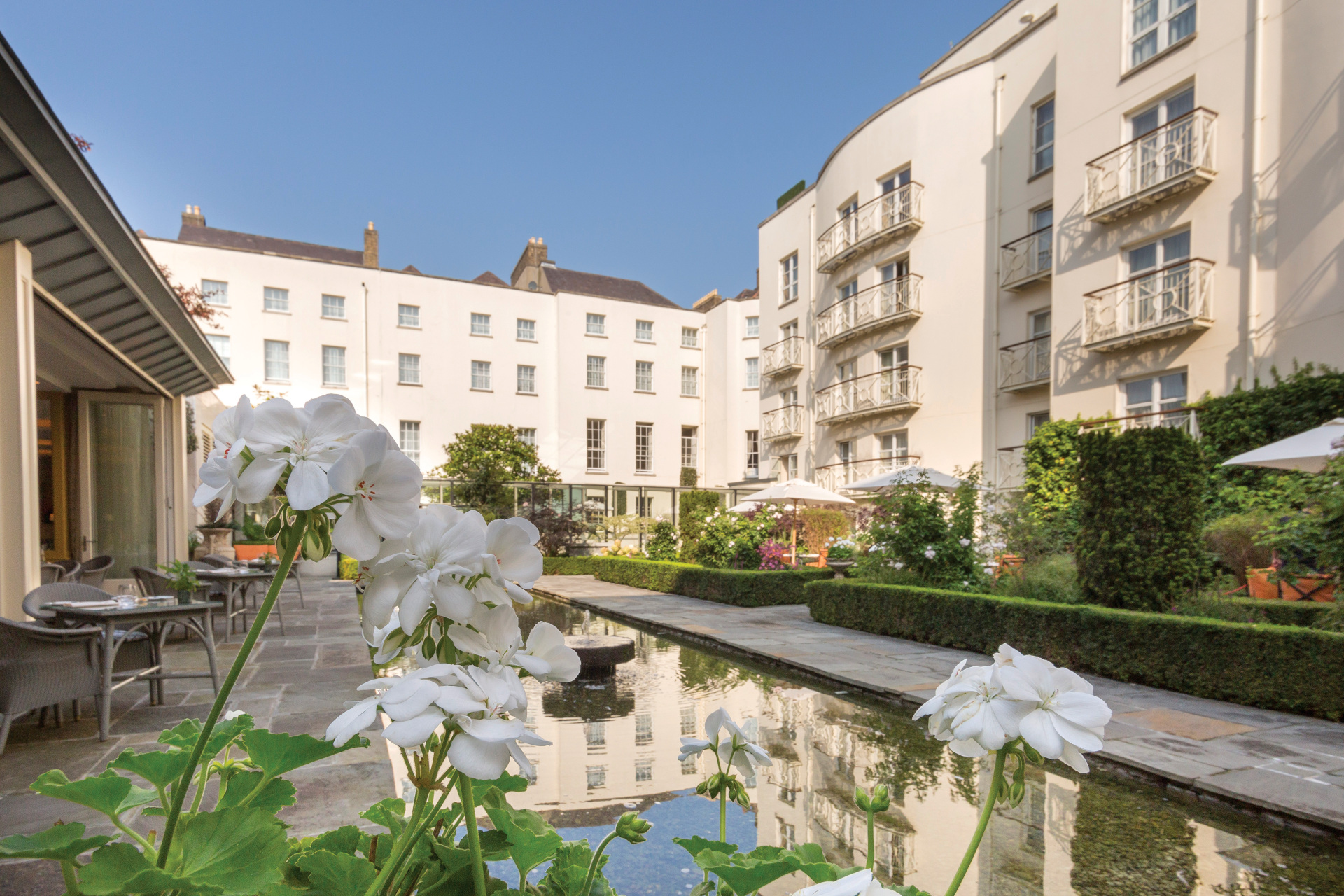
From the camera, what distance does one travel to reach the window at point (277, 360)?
2423 cm

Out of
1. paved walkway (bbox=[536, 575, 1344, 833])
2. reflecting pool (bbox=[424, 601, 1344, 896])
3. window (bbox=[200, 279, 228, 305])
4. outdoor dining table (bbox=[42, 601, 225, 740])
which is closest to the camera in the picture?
reflecting pool (bbox=[424, 601, 1344, 896])

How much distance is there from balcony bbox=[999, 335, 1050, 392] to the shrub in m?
8.42

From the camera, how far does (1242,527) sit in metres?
8.78


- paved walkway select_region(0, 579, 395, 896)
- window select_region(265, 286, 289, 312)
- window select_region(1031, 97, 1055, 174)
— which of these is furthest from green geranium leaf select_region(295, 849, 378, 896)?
window select_region(265, 286, 289, 312)

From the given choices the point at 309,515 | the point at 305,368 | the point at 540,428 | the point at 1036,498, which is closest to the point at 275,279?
the point at 305,368

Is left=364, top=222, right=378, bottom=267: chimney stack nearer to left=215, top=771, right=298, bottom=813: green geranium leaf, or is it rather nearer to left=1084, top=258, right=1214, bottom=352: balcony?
left=1084, top=258, right=1214, bottom=352: balcony

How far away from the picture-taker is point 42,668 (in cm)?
373

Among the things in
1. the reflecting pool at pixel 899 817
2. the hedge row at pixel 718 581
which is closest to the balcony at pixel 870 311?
the hedge row at pixel 718 581

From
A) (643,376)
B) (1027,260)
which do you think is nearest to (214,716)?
(1027,260)

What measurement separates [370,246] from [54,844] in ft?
96.1

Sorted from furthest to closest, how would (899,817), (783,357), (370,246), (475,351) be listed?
1. (475,351)
2. (370,246)
3. (783,357)
4. (899,817)

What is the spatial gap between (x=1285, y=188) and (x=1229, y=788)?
35.1 feet

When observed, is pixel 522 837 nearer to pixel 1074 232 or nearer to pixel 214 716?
pixel 214 716

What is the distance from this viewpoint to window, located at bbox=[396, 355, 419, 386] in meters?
26.1
